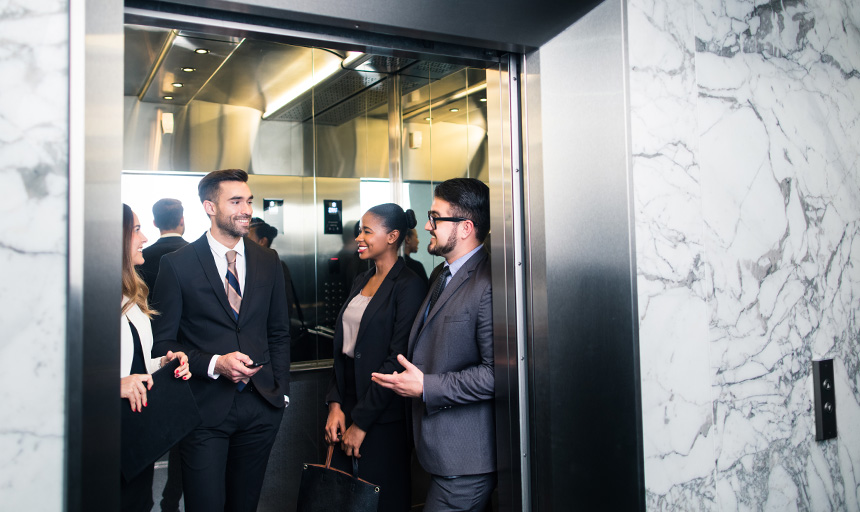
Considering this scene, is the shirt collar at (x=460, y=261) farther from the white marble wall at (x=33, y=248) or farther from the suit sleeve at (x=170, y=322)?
the white marble wall at (x=33, y=248)

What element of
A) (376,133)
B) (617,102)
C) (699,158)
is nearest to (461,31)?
(617,102)

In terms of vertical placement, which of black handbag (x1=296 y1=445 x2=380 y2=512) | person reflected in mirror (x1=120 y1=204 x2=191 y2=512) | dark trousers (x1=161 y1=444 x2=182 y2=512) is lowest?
dark trousers (x1=161 y1=444 x2=182 y2=512)

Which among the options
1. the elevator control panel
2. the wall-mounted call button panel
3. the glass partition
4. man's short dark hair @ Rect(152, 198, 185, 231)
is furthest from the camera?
the elevator control panel

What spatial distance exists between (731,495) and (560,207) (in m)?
1.16

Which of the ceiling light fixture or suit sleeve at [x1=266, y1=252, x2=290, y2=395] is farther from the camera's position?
the ceiling light fixture

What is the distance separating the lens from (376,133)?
5703 millimetres

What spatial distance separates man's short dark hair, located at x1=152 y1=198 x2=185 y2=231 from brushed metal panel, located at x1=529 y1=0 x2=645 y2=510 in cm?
360

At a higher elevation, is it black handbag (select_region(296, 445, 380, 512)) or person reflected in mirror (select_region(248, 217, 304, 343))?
person reflected in mirror (select_region(248, 217, 304, 343))

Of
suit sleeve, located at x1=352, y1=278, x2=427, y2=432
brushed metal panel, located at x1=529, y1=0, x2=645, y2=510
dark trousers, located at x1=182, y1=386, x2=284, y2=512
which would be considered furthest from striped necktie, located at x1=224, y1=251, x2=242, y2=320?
brushed metal panel, located at x1=529, y1=0, x2=645, y2=510

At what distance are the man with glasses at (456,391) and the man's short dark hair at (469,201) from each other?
0.24m

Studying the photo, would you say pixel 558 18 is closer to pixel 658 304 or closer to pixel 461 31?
pixel 461 31

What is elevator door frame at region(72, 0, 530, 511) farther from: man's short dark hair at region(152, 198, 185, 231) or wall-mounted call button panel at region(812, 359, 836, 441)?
man's short dark hair at region(152, 198, 185, 231)

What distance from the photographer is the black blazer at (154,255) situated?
423 cm

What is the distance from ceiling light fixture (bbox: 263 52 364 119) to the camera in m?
4.89
